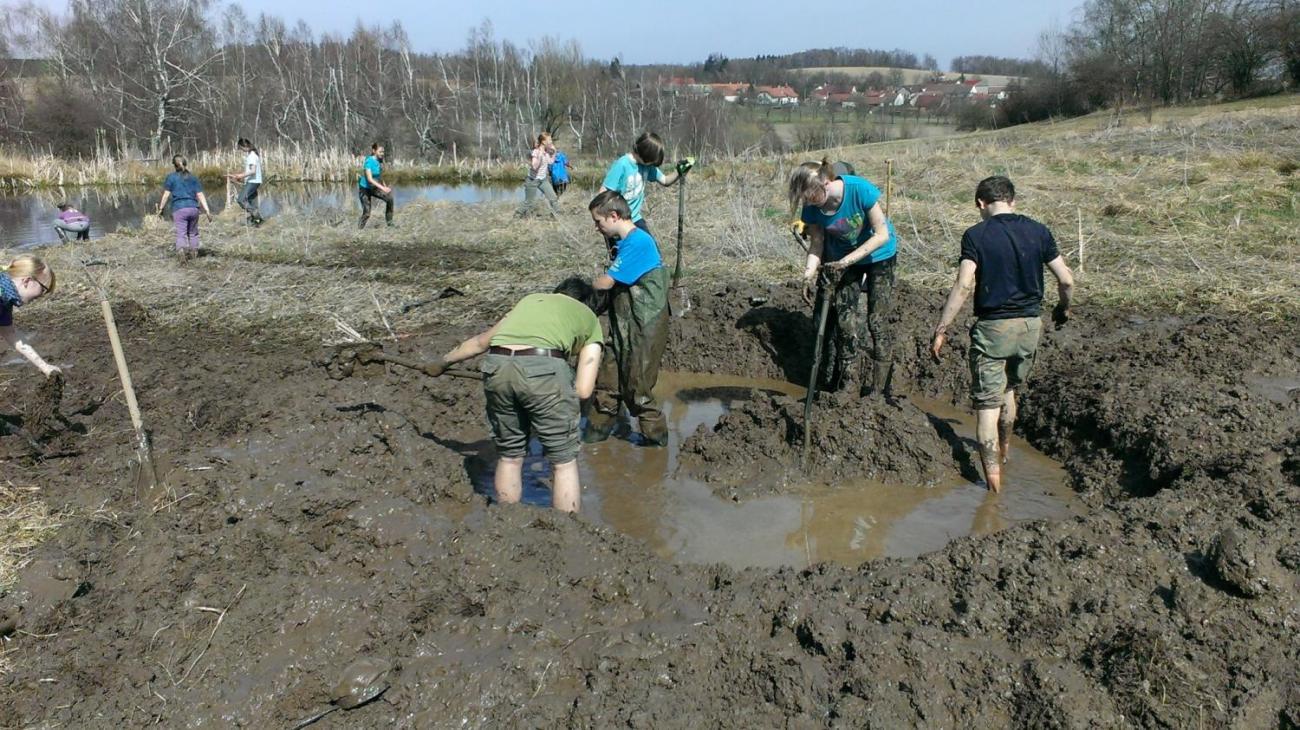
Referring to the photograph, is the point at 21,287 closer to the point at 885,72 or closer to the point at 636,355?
the point at 636,355

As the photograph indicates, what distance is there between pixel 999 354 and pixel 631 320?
7.51ft

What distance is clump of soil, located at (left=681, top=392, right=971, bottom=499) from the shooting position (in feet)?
17.4

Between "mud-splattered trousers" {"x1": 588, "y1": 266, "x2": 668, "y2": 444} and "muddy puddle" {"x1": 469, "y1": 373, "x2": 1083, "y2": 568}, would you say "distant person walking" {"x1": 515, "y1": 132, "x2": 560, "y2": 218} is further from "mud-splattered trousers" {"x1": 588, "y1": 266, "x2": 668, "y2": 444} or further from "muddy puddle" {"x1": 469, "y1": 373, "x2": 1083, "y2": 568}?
"muddy puddle" {"x1": 469, "y1": 373, "x2": 1083, "y2": 568}

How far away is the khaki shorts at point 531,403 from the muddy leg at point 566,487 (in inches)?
1.7

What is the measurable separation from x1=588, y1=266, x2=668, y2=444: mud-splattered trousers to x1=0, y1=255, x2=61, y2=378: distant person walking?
353 centimetres

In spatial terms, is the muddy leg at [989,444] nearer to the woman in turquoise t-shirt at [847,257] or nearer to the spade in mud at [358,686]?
the woman in turquoise t-shirt at [847,257]

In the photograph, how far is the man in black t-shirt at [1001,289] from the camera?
4.43 m

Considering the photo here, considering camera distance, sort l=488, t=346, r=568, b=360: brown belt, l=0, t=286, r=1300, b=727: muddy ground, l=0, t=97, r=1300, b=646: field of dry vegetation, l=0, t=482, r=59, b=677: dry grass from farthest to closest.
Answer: l=0, t=97, r=1300, b=646: field of dry vegetation
l=488, t=346, r=568, b=360: brown belt
l=0, t=482, r=59, b=677: dry grass
l=0, t=286, r=1300, b=727: muddy ground

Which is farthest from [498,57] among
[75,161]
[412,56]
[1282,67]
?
[1282,67]

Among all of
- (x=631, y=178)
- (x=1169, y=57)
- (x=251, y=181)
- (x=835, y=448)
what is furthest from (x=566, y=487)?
(x=1169, y=57)

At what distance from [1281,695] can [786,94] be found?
64.9 meters

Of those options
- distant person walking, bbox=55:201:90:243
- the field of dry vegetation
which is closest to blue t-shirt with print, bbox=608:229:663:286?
the field of dry vegetation

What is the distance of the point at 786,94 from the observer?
63344mm

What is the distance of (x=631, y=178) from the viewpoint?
702 cm
